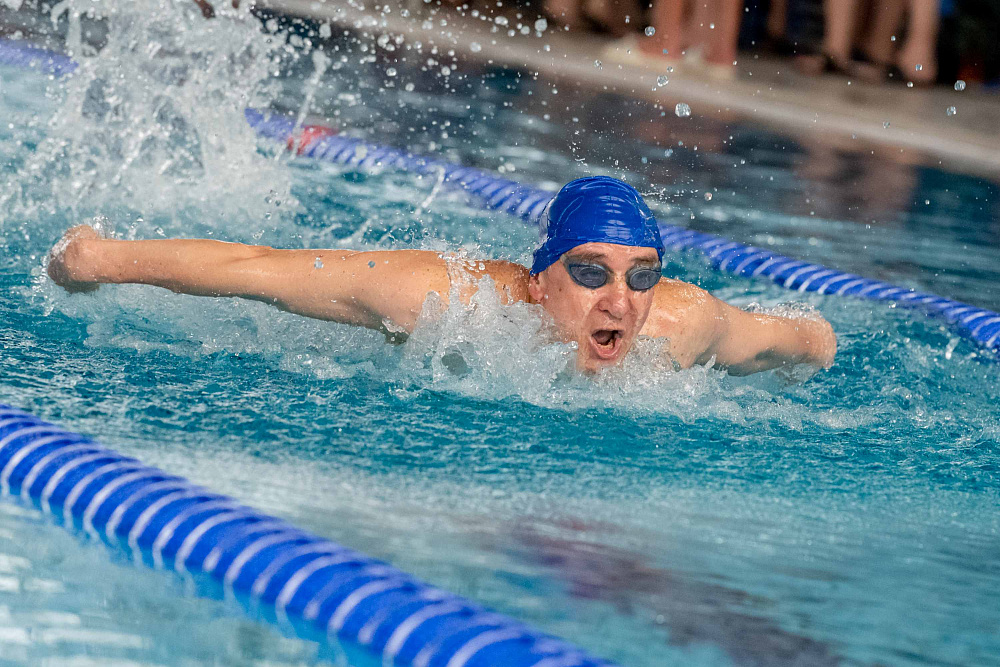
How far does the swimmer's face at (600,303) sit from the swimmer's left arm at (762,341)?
387 millimetres

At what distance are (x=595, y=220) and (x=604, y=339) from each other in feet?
0.97

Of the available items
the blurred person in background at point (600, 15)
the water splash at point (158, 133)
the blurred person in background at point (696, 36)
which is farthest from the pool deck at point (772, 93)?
the water splash at point (158, 133)

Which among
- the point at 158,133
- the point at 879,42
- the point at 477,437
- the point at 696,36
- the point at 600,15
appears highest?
the point at 600,15

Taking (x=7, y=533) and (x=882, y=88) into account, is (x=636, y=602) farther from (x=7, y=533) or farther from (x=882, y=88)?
(x=882, y=88)

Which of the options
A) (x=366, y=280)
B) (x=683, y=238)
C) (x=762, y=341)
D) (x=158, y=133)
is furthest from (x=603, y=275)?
(x=158, y=133)

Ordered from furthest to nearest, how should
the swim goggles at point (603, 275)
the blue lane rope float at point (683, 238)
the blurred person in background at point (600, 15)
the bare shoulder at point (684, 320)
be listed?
the blurred person in background at point (600, 15), the blue lane rope float at point (683, 238), the bare shoulder at point (684, 320), the swim goggles at point (603, 275)

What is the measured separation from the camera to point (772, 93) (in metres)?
9.01

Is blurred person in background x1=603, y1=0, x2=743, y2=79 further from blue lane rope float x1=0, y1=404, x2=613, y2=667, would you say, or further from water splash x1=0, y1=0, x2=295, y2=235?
blue lane rope float x1=0, y1=404, x2=613, y2=667

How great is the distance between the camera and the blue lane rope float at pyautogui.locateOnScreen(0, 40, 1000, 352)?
4352 millimetres

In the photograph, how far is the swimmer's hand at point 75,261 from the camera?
2.98m

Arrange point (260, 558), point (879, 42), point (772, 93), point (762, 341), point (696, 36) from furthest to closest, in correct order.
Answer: point (879, 42), point (696, 36), point (772, 93), point (762, 341), point (260, 558)

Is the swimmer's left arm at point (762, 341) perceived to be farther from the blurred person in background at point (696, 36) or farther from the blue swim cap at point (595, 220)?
the blurred person in background at point (696, 36)

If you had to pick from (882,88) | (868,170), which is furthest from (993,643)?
(882,88)

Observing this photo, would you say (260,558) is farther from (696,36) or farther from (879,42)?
(879,42)
